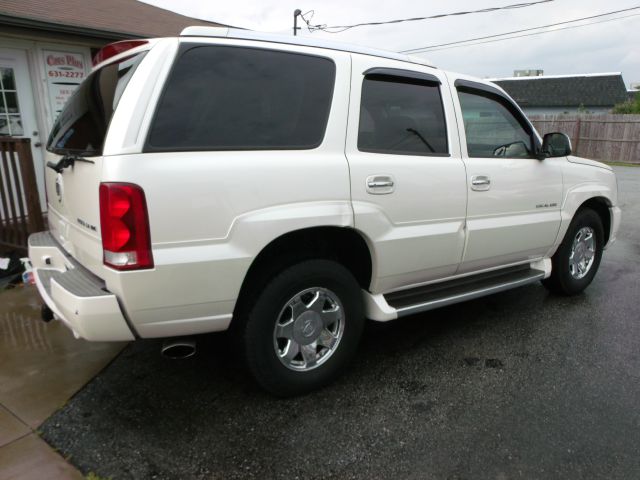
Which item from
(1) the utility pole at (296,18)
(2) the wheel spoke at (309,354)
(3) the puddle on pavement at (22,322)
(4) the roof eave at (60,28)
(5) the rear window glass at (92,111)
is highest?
(1) the utility pole at (296,18)

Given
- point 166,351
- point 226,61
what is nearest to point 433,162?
point 226,61

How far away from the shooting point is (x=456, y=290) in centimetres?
366

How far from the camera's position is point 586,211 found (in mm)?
4629

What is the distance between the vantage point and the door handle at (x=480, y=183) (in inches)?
137

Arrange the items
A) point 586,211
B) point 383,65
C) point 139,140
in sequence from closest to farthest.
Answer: point 139,140
point 383,65
point 586,211

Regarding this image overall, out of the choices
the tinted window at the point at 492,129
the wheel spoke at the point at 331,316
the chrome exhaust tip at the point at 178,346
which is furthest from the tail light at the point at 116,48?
the tinted window at the point at 492,129

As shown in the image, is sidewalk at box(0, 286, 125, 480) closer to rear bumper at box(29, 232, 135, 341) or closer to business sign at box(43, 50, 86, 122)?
rear bumper at box(29, 232, 135, 341)

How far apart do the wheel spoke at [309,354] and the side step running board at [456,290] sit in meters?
0.62

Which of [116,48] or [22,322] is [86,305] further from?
[22,322]

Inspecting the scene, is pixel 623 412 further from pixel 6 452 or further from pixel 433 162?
pixel 6 452

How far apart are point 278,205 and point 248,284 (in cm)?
47

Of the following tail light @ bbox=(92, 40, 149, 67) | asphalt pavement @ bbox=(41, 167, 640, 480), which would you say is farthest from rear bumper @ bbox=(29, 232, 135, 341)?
tail light @ bbox=(92, 40, 149, 67)

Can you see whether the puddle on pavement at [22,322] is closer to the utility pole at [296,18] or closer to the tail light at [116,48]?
the tail light at [116,48]

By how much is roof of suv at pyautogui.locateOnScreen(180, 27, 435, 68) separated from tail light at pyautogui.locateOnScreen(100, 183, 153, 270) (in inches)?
34.5
